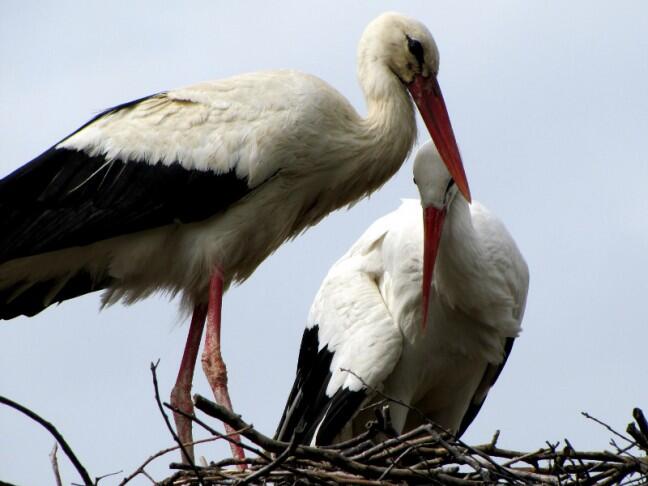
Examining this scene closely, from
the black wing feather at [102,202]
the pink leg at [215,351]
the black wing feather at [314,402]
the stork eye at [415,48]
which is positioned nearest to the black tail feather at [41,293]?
the black wing feather at [102,202]

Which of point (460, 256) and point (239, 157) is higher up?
point (239, 157)

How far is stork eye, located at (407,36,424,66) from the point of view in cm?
741

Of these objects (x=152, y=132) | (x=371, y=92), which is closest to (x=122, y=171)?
(x=152, y=132)

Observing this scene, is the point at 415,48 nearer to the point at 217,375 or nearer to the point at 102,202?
the point at 102,202

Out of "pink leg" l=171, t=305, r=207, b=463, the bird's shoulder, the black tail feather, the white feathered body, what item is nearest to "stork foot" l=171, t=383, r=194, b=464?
"pink leg" l=171, t=305, r=207, b=463

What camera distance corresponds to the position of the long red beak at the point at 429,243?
725cm

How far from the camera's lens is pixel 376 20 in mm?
7562

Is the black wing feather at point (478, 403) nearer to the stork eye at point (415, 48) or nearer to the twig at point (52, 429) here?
the stork eye at point (415, 48)

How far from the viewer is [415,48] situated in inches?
292

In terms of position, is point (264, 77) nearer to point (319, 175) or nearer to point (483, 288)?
point (319, 175)

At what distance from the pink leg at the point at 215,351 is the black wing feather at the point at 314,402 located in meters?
0.42

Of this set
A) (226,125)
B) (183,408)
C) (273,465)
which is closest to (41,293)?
→ (183,408)

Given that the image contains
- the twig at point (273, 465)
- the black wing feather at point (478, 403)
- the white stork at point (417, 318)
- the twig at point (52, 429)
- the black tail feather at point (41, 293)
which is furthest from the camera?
the black wing feather at point (478, 403)

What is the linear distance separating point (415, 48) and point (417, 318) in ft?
4.29
